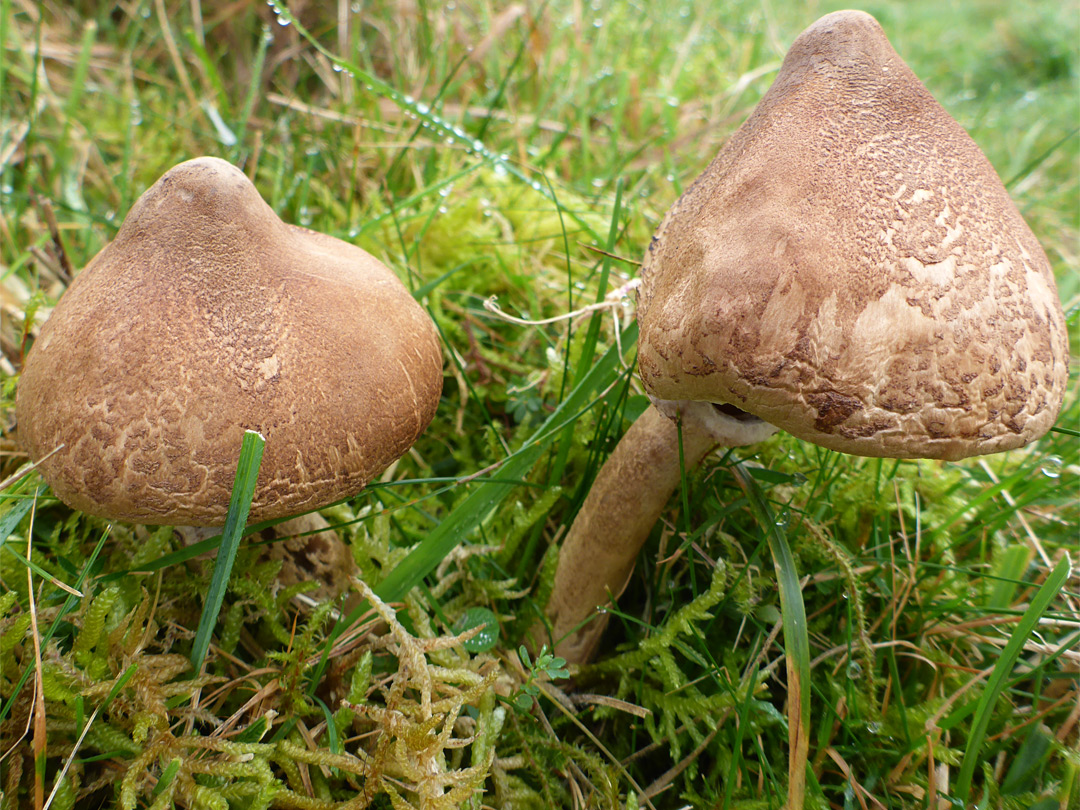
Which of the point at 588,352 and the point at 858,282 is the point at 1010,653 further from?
the point at 588,352

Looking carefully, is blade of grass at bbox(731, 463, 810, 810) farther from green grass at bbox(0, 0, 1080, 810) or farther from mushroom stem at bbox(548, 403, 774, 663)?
mushroom stem at bbox(548, 403, 774, 663)

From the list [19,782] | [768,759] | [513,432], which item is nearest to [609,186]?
[513,432]

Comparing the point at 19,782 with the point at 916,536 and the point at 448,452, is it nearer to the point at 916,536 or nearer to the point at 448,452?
the point at 448,452

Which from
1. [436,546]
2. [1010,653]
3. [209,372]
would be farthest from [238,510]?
[1010,653]

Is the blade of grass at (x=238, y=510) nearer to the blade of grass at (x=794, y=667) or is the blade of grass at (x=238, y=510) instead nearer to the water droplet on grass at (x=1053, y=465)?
the blade of grass at (x=794, y=667)

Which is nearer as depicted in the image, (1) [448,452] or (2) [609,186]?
(1) [448,452]
